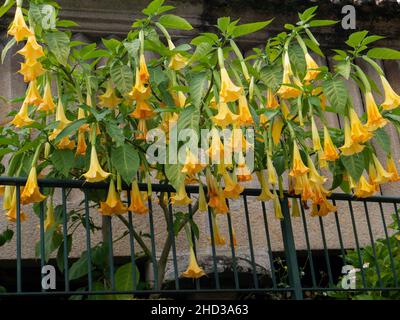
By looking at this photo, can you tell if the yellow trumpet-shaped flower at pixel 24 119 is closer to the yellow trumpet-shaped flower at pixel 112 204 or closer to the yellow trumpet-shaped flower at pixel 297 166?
the yellow trumpet-shaped flower at pixel 112 204

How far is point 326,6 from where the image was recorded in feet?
17.6

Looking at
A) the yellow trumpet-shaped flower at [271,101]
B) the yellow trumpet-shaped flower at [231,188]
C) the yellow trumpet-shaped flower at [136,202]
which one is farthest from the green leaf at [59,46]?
the yellow trumpet-shaped flower at [271,101]

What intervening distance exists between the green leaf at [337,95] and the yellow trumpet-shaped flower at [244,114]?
1.54 feet

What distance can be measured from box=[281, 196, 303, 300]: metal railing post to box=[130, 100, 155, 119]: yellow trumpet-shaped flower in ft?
3.21

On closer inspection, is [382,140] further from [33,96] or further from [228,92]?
[33,96]

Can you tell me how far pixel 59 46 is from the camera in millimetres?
3027

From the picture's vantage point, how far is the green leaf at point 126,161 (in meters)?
3.04

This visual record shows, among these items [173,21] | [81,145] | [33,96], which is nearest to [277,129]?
[173,21]

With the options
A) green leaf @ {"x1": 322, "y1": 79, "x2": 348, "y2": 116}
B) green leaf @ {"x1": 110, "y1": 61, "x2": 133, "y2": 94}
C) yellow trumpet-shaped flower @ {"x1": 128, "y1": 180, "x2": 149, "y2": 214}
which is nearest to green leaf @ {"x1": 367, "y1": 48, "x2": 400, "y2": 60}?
green leaf @ {"x1": 322, "y1": 79, "x2": 348, "y2": 116}

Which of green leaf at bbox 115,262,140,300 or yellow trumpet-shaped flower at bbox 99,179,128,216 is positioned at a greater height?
yellow trumpet-shaped flower at bbox 99,179,128,216

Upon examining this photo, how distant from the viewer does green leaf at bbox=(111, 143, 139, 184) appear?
3.04 meters

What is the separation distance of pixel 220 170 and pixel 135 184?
19.7 inches

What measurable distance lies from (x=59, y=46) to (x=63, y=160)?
1.85 ft

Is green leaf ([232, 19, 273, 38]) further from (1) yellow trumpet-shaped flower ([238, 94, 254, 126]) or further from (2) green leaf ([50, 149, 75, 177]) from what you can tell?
(2) green leaf ([50, 149, 75, 177])
